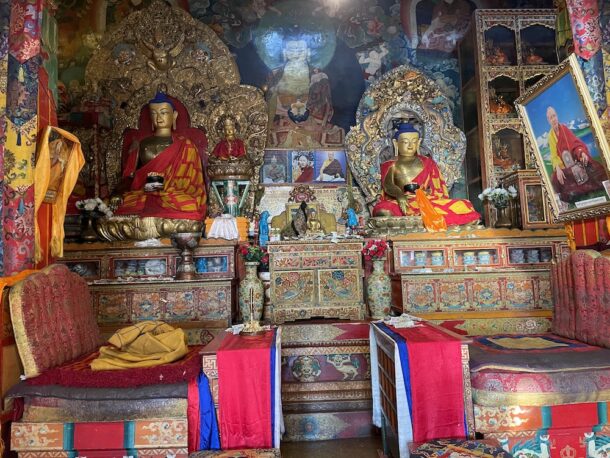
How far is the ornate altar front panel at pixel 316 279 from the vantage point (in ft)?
16.1

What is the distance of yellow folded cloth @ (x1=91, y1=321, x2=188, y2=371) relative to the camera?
117 inches

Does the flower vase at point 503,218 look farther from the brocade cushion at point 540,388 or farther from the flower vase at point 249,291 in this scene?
the brocade cushion at point 540,388

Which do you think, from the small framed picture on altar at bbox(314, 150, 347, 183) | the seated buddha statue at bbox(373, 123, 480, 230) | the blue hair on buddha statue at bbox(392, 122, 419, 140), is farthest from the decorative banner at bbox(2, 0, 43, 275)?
the blue hair on buddha statue at bbox(392, 122, 419, 140)

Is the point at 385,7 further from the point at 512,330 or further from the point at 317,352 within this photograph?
the point at 317,352

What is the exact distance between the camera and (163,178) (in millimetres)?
6582

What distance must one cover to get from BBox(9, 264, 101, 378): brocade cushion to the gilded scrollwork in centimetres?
479

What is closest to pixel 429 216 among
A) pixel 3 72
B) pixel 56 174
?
pixel 56 174

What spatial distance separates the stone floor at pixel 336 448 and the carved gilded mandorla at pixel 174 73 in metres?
4.48

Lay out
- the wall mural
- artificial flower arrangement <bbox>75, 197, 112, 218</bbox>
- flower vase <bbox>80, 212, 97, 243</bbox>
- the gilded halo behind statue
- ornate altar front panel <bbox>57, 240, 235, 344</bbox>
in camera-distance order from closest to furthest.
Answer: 1. ornate altar front panel <bbox>57, 240, 235, 344</bbox>
2. flower vase <bbox>80, 212, 97, 243</bbox>
3. artificial flower arrangement <bbox>75, 197, 112, 218</bbox>
4. the gilded halo behind statue
5. the wall mural

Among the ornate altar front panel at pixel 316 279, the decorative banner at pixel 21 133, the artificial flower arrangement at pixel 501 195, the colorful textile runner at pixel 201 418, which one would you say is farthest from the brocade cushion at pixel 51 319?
the artificial flower arrangement at pixel 501 195

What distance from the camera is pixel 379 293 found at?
16.3ft

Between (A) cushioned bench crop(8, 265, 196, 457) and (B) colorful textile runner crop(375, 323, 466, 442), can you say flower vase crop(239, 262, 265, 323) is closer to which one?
(A) cushioned bench crop(8, 265, 196, 457)

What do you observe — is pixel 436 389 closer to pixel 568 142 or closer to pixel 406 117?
pixel 568 142

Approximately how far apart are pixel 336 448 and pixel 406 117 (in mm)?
5417
